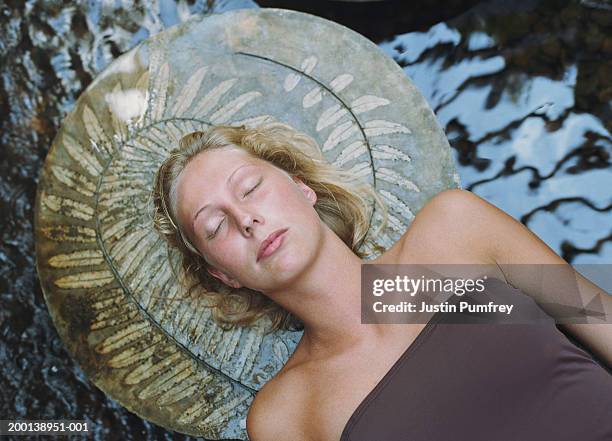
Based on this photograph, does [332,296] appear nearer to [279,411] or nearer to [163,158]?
[279,411]

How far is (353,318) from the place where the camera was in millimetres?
1148

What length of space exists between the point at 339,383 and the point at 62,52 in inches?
39.1

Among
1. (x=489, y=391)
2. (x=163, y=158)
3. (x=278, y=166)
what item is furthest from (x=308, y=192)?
(x=489, y=391)

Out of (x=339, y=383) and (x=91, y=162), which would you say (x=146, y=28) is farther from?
(x=339, y=383)

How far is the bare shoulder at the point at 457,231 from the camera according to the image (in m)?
1.14

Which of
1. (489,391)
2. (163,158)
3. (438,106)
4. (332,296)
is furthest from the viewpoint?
(438,106)

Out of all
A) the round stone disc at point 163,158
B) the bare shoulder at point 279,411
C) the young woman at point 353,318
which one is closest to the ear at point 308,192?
the young woman at point 353,318

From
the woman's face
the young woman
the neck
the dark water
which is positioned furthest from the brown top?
the dark water

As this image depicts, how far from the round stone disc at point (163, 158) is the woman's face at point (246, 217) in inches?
8.7

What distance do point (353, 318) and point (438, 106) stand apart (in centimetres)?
55

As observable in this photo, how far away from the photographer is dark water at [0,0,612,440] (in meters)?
1.39

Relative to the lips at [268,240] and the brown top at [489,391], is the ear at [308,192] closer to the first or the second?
the lips at [268,240]

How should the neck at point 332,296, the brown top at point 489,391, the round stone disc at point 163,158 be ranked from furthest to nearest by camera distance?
→ the round stone disc at point 163,158 → the neck at point 332,296 → the brown top at point 489,391

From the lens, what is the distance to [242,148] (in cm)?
120
